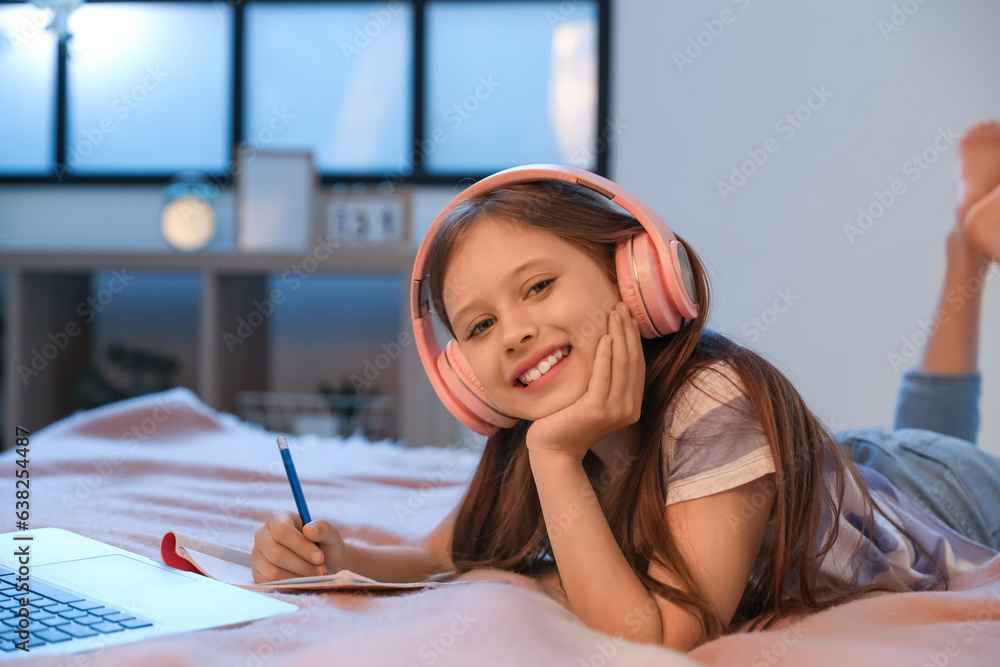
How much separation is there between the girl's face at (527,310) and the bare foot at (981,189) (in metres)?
1.01

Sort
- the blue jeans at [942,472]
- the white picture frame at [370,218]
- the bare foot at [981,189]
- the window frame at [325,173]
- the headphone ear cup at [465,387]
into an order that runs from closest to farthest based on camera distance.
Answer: the headphone ear cup at [465,387] < the blue jeans at [942,472] < the bare foot at [981,189] < the white picture frame at [370,218] < the window frame at [325,173]

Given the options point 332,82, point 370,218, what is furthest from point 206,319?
point 332,82

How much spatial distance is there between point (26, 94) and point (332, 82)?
3.44ft

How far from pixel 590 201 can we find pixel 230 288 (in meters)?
1.88

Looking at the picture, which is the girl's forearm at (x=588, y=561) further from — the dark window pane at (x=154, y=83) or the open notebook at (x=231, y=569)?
the dark window pane at (x=154, y=83)

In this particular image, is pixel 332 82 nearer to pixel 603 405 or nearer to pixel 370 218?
pixel 370 218

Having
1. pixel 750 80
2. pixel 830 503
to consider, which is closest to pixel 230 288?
pixel 750 80

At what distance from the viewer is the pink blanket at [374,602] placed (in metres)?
0.52

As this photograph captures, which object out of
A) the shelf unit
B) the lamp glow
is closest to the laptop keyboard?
the shelf unit

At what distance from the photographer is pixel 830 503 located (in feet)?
2.66

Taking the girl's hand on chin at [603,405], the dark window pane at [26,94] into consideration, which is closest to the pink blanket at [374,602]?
the girl's hand on chin at [603,405]

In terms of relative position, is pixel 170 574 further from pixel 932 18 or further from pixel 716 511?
pixel 932 18

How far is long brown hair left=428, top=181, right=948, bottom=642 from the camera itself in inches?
29.8

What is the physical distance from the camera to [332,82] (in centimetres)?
281
